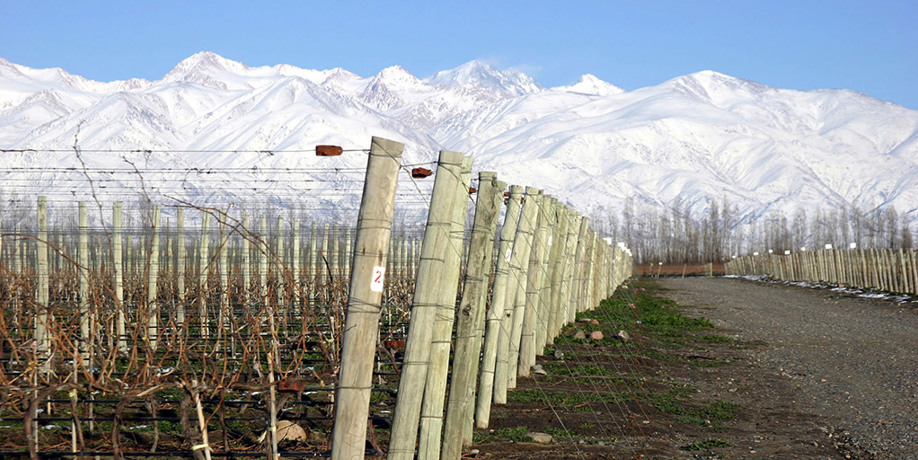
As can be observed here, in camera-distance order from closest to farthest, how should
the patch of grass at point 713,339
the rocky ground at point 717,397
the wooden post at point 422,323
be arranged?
the wooden post at point 422,323 < the rocky ground at point 717,397 < the patch of grass at point 713,339

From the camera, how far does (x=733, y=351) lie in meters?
16.1

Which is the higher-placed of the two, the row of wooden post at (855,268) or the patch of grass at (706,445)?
the row of wooden post at (855,268)

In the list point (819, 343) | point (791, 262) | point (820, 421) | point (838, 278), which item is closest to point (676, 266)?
point (791, 262)

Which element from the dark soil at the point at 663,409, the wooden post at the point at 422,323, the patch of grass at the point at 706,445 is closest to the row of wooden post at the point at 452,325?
the wooden post at the point at 422,323

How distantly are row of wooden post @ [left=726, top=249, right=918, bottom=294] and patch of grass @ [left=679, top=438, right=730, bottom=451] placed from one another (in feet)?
A: 84.2

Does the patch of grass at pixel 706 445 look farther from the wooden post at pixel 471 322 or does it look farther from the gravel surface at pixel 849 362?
the wooden post at pixel 471 322

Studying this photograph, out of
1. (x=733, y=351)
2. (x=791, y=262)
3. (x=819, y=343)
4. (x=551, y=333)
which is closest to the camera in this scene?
(x=551, y=333)

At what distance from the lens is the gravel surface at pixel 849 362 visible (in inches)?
351

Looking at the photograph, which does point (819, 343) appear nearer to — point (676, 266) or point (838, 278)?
point (838, 278)

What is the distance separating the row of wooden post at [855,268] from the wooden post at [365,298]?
30017 millimetres

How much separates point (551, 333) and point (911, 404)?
218 inches

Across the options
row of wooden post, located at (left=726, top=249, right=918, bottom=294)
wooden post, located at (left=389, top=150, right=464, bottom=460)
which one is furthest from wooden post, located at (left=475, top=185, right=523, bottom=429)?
row of wooden post, located at (left=726, top=249, right=918, bottom=294)

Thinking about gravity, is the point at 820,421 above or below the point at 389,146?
below

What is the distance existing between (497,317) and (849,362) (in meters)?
7.47
